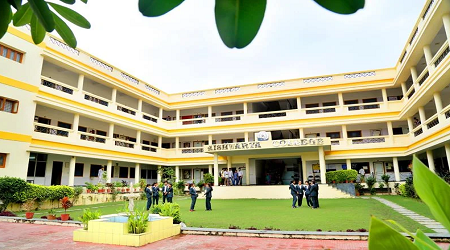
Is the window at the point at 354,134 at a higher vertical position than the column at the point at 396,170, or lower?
higher

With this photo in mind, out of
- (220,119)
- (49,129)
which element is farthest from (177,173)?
(49,129)

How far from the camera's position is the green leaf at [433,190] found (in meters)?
0.48

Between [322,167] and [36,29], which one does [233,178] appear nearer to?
[322,167]

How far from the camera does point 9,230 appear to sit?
347 inches

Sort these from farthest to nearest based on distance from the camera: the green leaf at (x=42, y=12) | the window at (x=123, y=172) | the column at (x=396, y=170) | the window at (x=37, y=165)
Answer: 1. the window at (x=123, y=172)
2. the column at (x=396, y=170)
3. the window at (x=37, y=165)
4. the green leaf at (x=42, y=12)

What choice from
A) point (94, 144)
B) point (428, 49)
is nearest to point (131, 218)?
point (94, 144)

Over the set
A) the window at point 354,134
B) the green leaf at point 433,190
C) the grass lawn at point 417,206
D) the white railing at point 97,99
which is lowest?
the grass lawn at point 417,206

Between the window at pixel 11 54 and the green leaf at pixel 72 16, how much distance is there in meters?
16.8

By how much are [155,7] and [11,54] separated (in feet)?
58.4

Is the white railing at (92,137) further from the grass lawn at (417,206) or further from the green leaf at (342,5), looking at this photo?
the green leaf at (342,5)

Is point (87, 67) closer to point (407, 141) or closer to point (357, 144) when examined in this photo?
point (357, 144)

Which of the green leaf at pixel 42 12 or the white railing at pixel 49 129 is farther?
the white railing at pixel 49 129

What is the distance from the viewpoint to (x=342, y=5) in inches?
30.1

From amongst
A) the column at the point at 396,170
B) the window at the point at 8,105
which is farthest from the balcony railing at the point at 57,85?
the column at the point at 396,170
